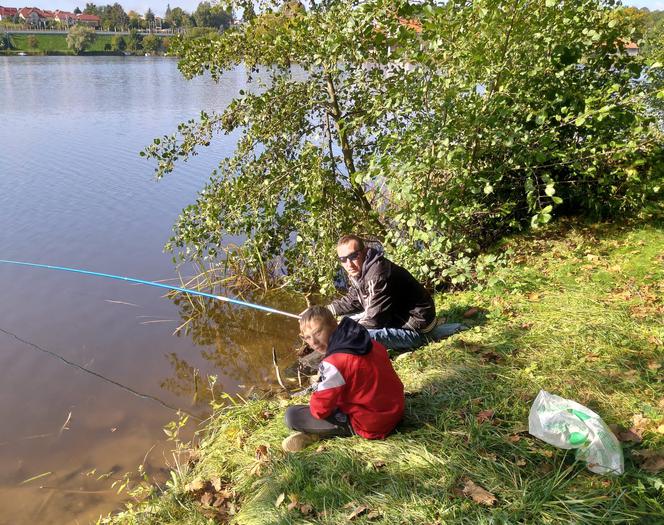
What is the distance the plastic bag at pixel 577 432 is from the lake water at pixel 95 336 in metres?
3.20

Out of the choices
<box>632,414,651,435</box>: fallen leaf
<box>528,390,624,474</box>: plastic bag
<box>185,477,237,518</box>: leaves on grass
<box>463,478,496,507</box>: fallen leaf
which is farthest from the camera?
<box>185,477,237,518</box>: leaves on grass

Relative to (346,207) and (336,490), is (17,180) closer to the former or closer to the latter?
(346,207)

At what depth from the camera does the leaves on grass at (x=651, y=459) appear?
9.07 ft

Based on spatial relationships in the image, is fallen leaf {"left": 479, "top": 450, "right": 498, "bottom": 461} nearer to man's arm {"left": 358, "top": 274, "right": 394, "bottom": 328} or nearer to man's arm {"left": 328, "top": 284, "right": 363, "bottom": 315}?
man's arm {"left": 358, "top": 274, "right": 394, "bottom": 328}

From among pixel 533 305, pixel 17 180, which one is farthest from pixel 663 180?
pixel 17 180

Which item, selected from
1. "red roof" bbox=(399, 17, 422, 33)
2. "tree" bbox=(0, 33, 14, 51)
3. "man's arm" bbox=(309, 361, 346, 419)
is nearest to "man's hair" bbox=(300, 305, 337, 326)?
"man's arm" bbox=(309, 361, 346, 419)

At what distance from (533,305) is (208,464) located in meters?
3.34

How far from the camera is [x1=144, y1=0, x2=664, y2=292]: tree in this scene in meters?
5.13

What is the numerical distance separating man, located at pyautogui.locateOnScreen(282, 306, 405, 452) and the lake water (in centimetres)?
203

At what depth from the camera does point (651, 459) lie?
2.84 meters

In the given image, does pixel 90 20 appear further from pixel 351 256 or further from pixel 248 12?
pixel 351 256

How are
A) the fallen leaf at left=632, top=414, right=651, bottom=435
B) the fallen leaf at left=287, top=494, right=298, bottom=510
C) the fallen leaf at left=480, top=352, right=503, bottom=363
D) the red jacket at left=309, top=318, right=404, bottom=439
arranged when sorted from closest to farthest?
1. the fallen leaf at left=287, top=494, right=298, bottom=510
2. the fallen leaf at left=632, top=414, right=651, bottom=435
3. the red jacket at left=309, top=318, right=404, bottom=439
4. the fallen leaf at left=480, top=352, right=503, bottom=363

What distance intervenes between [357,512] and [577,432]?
52.3 inches

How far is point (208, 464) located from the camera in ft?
13.0
